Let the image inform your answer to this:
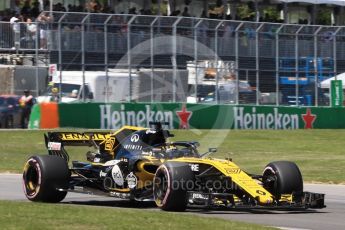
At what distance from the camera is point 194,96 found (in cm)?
3697

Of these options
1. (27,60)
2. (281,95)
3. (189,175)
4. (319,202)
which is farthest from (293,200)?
(281,95)

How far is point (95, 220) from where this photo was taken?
1164 cm

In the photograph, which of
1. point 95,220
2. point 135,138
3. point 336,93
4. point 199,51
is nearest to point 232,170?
point 135,138

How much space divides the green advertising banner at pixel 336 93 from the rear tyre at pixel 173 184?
26.8 m

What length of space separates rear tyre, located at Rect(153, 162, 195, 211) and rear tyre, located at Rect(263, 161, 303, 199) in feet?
4.79

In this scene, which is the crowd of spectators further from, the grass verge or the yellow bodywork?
the grass verge

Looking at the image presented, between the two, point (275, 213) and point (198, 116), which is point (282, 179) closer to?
point (275, 213)

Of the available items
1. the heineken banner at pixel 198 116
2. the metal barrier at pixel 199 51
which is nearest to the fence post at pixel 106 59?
the metal barrier at pixel 199 51

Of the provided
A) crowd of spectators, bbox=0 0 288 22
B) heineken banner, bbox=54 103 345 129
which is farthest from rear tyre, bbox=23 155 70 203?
crowd of spectators, bbox=0 0 288 22

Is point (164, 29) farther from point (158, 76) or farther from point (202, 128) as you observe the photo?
point (202, 128)

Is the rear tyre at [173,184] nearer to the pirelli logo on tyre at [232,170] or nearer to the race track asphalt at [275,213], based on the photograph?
the race track asphalt at [275,213]

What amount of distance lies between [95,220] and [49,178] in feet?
12.8

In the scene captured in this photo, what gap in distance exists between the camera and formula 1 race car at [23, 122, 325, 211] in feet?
46.9

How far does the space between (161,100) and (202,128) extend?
2071 millimetres
